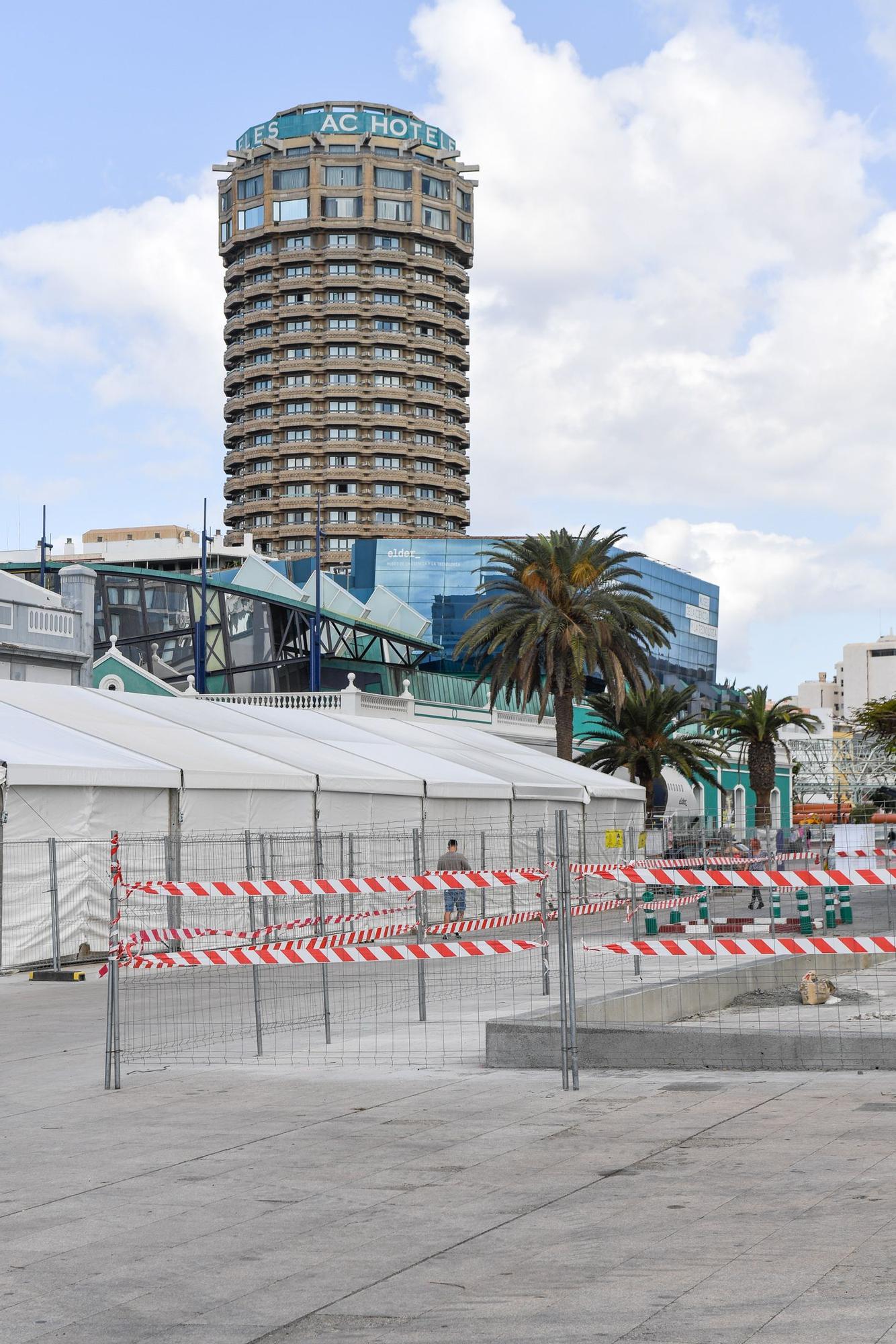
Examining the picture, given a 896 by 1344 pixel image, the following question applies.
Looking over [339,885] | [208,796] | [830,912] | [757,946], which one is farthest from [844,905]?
[757,946]

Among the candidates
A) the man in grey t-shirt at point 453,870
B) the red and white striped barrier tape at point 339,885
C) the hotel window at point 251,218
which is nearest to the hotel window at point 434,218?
the hotel window at point 251,218

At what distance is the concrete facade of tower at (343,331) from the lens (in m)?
120

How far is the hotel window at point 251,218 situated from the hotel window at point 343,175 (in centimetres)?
557

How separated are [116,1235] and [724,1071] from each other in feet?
18.4

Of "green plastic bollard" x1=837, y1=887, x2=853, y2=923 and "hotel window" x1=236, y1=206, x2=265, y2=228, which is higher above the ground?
"hotel window" x1=236, y1=206, x2=265, y2=228

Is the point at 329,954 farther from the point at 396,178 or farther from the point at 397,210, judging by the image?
the point at 396,178

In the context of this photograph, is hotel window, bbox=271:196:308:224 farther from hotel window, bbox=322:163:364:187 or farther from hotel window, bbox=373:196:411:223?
hotel window, bbox=373:196:411:223

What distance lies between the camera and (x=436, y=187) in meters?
125

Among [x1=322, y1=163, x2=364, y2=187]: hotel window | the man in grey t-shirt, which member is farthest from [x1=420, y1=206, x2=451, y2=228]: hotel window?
the man in grey t-shirt

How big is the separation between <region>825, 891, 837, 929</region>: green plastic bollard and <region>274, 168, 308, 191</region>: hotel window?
103221mm

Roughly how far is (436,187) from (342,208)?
Result: 27.1 ft

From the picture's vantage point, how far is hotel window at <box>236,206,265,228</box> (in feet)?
404

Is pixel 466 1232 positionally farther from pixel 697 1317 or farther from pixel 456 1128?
pixel 456 1128

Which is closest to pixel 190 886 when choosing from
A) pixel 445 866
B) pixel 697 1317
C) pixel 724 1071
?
pixel 724 1071
